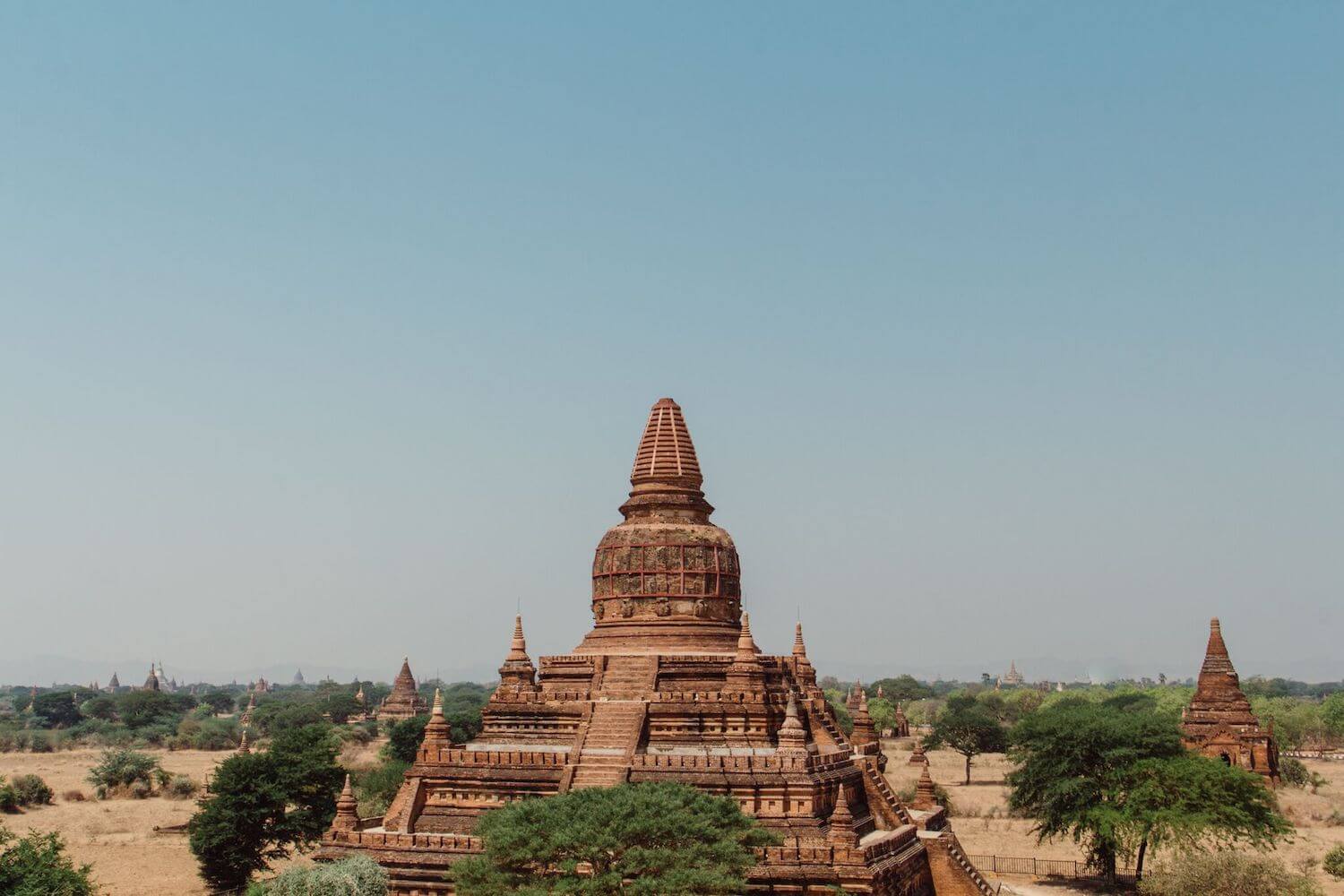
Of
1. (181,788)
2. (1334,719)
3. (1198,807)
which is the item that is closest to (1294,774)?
(1198,807)

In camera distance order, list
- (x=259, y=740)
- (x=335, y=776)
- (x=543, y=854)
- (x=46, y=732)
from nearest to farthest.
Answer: (x=543, y=854) < (x=335, y=776) < (x=259, y=740) < (x=46, y=732)

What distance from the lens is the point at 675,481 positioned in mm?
46250

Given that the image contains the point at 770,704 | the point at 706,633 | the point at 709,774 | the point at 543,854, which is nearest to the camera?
the point at 543,854

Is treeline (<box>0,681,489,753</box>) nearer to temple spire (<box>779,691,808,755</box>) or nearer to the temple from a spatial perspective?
the temple

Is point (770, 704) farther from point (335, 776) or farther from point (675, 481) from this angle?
point (335, 776)

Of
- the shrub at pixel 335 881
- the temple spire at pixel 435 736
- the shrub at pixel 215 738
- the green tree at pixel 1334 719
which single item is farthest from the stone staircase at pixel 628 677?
the green tree at pixel 1334 719

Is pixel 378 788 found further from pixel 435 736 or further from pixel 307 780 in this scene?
pixel 435 736

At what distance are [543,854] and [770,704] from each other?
35.6 ft

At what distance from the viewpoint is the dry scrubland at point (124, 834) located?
5159 cm

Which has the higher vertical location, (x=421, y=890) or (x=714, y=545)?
(x=714, y=545)

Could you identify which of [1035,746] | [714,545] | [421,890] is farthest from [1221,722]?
[421,890]

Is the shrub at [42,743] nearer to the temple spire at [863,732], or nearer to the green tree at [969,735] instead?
the green tree at [969,735]

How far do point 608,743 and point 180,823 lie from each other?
1490 inches

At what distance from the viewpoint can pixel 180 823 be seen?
6731cm
